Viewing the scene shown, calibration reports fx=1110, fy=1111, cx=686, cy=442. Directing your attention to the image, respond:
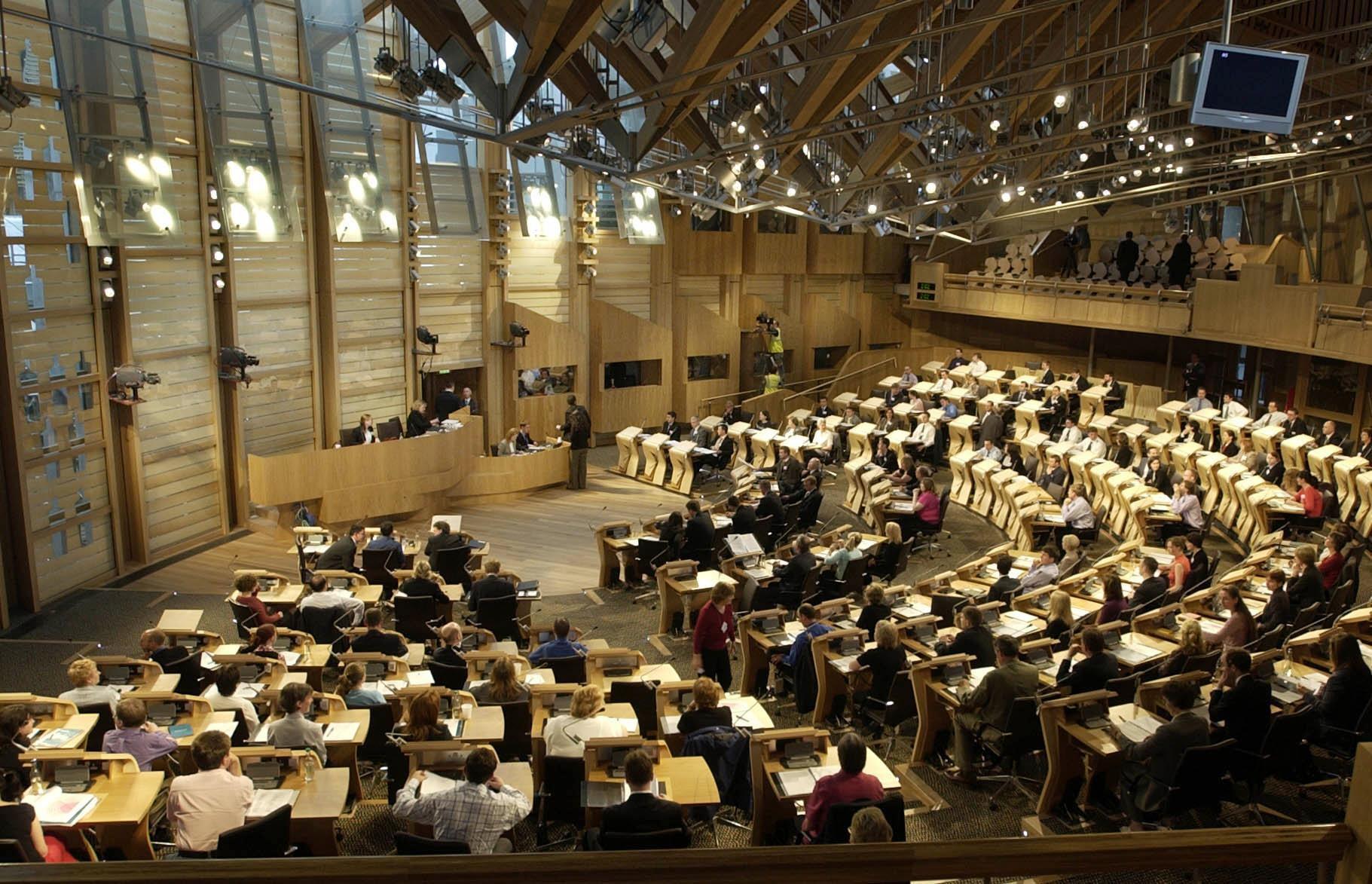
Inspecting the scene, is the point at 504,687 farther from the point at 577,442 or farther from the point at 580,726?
the point at 577,442

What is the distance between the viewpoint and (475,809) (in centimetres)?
551

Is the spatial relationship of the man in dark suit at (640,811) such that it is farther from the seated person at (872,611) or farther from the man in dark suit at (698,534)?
the man in dark suit at (698,534)

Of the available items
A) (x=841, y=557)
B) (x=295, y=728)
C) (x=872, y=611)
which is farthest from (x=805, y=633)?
(x=295, y=728)

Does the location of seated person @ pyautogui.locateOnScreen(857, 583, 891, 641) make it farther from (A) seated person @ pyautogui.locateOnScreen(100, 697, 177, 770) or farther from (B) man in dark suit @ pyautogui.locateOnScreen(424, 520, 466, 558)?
(A) seated person @ pyautogui.locateOnScreen(100, 697, 177, 770)

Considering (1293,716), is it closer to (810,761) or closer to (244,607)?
(810,761)

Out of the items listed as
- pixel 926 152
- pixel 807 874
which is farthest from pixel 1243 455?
pixel 807 874

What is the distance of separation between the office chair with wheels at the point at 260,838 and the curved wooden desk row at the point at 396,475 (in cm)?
983

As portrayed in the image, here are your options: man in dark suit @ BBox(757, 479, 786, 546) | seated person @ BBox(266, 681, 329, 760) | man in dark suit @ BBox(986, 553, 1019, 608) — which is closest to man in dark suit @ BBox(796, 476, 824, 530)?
man in dark suit @ BBox(757, 479, 786, 546)

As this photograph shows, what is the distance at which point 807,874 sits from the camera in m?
1.95

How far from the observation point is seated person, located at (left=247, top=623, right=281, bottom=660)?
8.27 meters

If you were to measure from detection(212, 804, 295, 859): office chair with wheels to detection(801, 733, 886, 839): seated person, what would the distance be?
2.56 metres

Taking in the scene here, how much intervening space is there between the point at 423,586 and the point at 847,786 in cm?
583

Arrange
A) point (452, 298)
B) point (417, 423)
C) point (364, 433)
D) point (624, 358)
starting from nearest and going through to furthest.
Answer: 1. point (364, 433)
2. point (417, 423)
3. point (452, 298)
4. point (624, 358)

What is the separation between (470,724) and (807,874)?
16.9 ft
